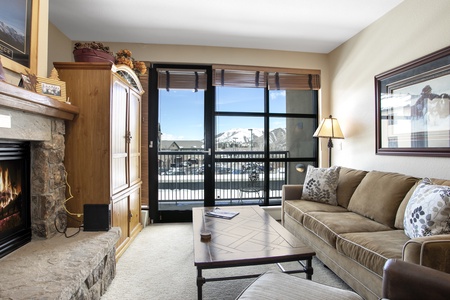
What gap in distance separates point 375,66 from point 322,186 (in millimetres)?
1613

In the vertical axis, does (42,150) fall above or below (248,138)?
below

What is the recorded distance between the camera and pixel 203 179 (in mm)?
3805

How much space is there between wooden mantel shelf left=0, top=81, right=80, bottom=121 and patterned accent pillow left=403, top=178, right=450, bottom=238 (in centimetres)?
268

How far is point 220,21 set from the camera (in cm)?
295

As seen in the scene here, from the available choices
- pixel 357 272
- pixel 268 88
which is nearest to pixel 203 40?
pixel 268 88

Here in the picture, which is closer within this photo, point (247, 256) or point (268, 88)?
point (247, 256)

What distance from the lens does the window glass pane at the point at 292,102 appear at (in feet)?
13.0

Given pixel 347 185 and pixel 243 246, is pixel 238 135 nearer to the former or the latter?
pixel 347 185

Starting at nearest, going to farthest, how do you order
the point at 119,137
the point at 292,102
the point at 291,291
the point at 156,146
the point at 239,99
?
the point at 291,291
the point at 119,137
the point at 156,146
the point at 239,99
the point at 292,102

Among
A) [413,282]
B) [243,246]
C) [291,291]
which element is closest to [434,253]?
[413,282]

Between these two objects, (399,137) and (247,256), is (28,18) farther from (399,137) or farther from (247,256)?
(399,137)

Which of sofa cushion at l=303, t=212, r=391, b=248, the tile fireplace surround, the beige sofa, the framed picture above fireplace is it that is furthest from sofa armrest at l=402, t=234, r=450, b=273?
the framed picture above fireplace

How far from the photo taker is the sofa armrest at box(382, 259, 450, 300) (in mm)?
970

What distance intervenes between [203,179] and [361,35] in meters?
2.97
